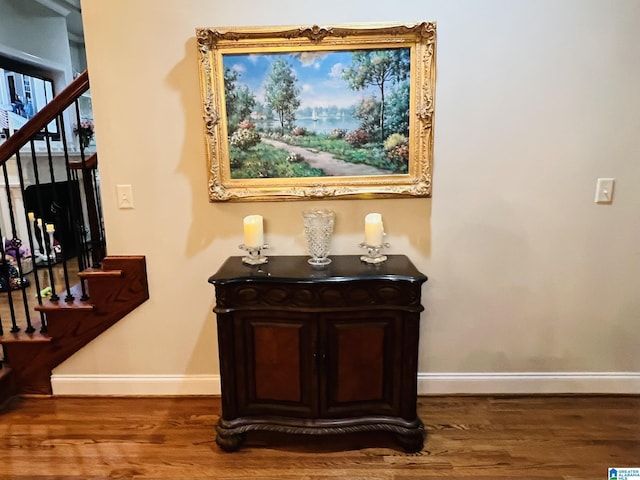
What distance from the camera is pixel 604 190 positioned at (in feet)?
6.85

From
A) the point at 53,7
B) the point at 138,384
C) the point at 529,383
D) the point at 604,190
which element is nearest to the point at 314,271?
the point at 138,384

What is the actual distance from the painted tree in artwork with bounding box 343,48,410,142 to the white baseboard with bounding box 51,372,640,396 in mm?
1525

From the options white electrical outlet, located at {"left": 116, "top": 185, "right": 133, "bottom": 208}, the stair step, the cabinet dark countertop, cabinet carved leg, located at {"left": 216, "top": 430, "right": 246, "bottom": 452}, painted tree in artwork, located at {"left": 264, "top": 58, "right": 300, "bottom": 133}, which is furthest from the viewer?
the stair step

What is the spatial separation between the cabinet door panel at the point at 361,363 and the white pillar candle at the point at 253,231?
487 mm

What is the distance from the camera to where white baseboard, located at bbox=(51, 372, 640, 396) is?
7.44 feet

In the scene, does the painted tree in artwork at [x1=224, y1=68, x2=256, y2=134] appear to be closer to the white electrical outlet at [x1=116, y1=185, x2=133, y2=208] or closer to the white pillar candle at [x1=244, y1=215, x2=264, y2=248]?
the white pillar candle at [x1=244, y1=215, x2=264, y2=248]

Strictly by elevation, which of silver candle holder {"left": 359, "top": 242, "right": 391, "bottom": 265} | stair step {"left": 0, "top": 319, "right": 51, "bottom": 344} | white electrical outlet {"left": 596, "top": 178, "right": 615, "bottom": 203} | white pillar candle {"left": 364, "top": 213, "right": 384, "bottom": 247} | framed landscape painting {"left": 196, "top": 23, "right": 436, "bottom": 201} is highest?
framed landscape painting {"left": 196, "top": 23, "right": 436, "bottom": 201}

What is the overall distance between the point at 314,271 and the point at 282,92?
0.87m

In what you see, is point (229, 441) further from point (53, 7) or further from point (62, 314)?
point (53, 7)

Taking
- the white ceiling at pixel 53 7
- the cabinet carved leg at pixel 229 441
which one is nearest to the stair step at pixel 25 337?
the cabinet carved leg at pixel 229 441

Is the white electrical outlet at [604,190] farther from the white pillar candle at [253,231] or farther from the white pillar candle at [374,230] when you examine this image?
the white pillar candle at [253,231]

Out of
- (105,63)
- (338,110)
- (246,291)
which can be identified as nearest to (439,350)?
(246,291)

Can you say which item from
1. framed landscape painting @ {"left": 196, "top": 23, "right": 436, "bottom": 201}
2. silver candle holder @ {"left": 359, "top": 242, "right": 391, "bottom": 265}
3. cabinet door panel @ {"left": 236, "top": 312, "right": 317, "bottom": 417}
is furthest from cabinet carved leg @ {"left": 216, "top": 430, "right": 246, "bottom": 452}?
framed landscape painting @ {"left": 196, "top": 23, "right": 436, "bottom": 201}

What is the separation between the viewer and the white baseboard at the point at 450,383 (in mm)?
2268
